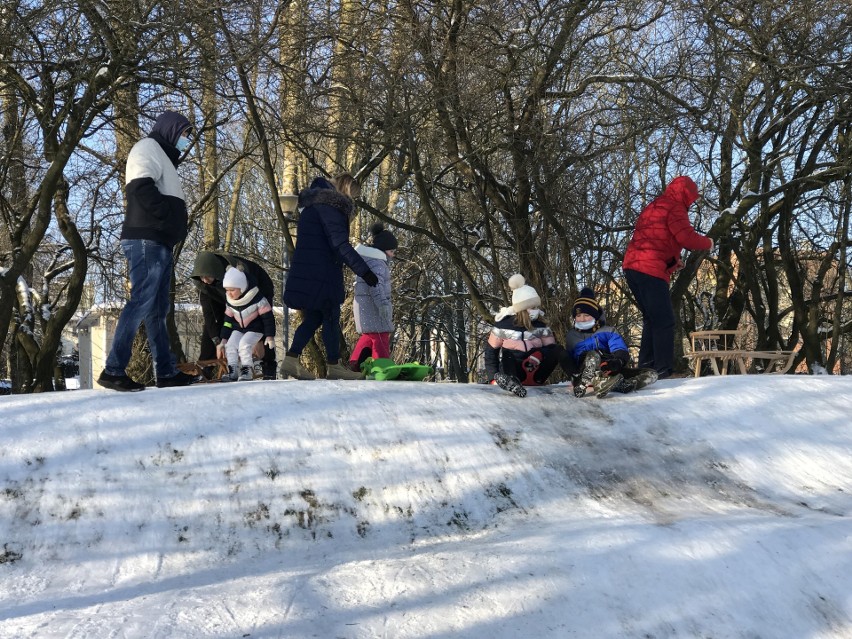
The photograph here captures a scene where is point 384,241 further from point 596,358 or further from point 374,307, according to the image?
point 596,358

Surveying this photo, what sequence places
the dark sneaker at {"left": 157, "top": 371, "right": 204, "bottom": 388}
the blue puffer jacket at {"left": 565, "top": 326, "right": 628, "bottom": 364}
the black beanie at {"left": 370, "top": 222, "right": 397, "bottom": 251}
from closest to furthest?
the dark sneaker at {"left": 157, "top": 371, "right": 204, "bottom": 388} → the blue puffer jacket at {"left": 565, "top": 326, "right": 628, "bottom": 364} → the black beanie at {"left": 370, "top": 222, "right": 397, "bottom": 251}

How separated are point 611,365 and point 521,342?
0.69 metres

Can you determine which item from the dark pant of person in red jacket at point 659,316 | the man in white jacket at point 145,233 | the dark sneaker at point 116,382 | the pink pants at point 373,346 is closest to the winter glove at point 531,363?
the dark pant of person in red jacket at point 659,316

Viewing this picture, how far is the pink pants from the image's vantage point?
653 cm

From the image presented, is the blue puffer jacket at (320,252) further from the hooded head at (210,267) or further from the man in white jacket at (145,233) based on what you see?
the hooded head at (210,267)

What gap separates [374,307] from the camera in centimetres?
649

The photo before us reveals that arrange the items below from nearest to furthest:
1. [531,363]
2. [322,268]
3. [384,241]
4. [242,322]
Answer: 1. [531,363]
2. [322,268]
3. [242,322]
4. [384,241]

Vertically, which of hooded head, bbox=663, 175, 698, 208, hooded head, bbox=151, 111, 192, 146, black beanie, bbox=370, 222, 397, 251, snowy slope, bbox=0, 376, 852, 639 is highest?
hooded head, bbox=151, 111, 192, 146

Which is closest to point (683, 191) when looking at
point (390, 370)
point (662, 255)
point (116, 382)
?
point (662, 255)

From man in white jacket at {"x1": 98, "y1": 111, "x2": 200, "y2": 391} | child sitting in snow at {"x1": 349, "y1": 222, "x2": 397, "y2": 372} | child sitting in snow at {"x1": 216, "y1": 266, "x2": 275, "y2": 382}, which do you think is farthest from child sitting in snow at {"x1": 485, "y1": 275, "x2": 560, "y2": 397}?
man in white jacket at {"x1": 98, "y1": 111, "x2": 200, "y2": 391}

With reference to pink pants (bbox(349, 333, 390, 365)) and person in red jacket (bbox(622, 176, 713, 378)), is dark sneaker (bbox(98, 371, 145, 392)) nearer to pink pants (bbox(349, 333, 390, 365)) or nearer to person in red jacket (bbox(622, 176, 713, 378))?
pink pants (bbox(349, 333, 390, 365))

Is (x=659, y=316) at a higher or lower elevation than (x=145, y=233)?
lower

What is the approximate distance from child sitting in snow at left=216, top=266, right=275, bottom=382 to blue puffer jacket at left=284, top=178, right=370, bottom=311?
1.90 feet

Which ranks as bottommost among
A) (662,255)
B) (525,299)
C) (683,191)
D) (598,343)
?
(598,343)
